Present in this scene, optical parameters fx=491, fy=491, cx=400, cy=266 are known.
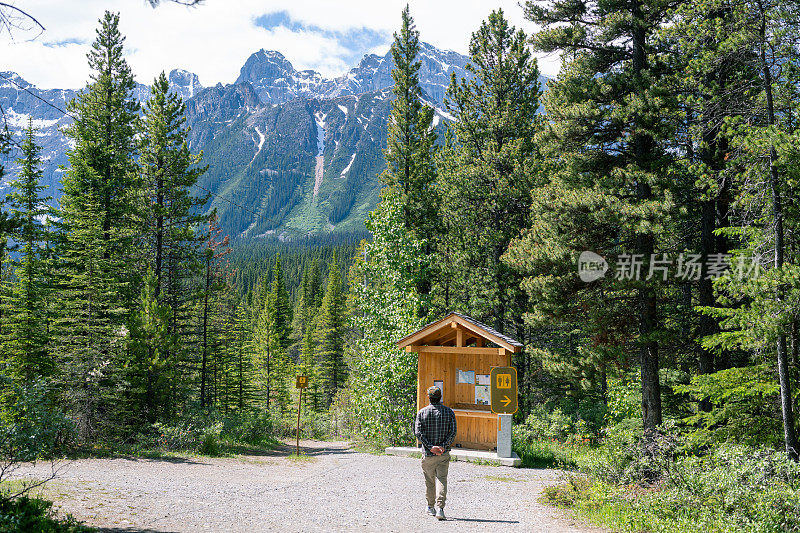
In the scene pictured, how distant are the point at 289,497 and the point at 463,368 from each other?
6.86 metres

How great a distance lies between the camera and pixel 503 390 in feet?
42.2

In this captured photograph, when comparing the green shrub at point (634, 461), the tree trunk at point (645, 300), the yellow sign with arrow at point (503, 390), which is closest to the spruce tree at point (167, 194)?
the yellow sign with arrow at point (503, 390)

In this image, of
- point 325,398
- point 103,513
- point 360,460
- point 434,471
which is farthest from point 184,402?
point 325,398

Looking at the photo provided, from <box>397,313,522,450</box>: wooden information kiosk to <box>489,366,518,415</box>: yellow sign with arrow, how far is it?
57 cm

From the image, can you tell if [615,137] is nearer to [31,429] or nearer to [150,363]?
[31,429]

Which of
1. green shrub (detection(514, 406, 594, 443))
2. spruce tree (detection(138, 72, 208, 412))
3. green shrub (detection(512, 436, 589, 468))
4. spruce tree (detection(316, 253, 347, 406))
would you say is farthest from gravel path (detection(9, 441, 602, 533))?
spruce tree (detection(316, 253, 347, 406))

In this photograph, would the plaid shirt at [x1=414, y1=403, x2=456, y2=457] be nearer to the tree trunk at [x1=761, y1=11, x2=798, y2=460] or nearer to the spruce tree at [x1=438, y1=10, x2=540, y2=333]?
the tree trunk at [x1=761, y1=11, x2=798, y2=460]

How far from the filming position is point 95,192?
1798 cm

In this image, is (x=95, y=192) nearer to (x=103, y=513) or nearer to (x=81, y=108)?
(x=81, y=108)

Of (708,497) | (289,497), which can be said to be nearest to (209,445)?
(289,497)

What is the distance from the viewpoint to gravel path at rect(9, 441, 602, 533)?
A: 6.68 metres

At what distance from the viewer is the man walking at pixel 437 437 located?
23.2 ft

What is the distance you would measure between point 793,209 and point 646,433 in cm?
496

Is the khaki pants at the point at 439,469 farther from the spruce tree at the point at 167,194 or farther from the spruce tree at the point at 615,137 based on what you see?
the spruce tree at the point at 167,194
